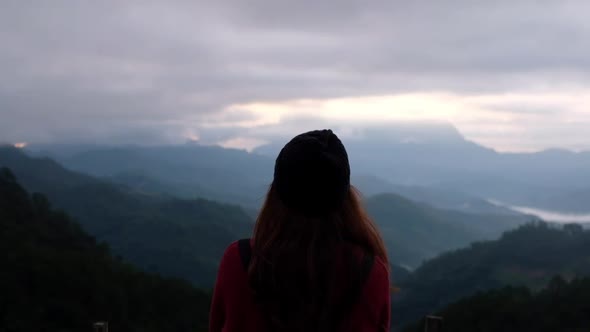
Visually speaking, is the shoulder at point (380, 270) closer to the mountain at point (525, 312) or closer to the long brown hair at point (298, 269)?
the long brown hair at point (298, 269)

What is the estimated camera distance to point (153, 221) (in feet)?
309

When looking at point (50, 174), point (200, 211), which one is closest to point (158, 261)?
point (200, 211)

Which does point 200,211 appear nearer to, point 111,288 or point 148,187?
point 111,288

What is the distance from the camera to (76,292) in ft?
121

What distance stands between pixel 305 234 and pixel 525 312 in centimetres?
3813

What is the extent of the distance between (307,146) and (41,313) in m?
34.6

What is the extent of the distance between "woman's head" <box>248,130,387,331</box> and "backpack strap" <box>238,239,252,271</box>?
0.03m

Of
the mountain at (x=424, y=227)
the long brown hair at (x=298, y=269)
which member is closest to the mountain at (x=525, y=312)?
the long brown hair at (x=298, y=269)

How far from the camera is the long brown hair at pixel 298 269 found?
2.14 metres

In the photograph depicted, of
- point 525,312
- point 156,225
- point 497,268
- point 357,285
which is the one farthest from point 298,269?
point 156,225

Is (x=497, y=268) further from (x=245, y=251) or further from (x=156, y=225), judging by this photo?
(x=245, y=251)

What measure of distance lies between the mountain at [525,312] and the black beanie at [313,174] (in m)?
32.9

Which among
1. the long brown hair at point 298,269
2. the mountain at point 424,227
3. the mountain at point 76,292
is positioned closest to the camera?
the long brown hair at point 298,269

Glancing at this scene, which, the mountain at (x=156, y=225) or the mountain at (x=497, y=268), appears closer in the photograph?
the mountain at (x=497, y=268)
